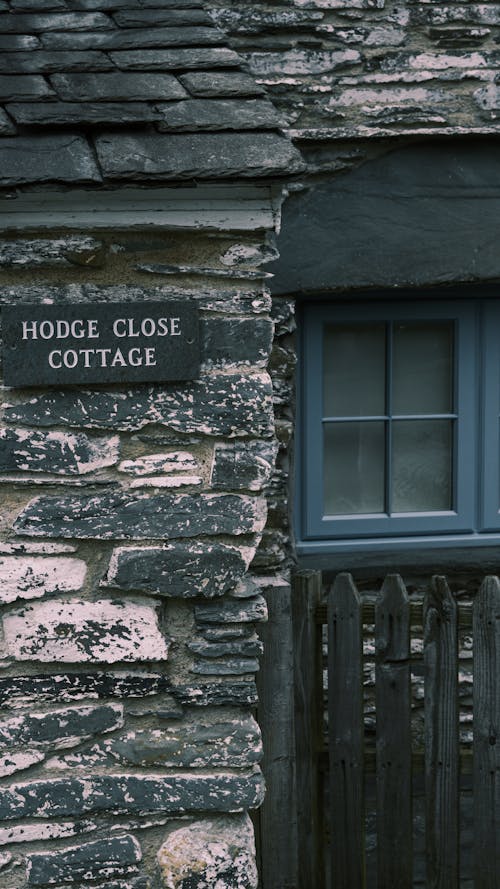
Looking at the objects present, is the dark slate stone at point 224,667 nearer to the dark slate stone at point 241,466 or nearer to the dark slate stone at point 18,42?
the dark slate stone at point 241,466

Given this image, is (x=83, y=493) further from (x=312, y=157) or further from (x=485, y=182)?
(x=485, y=182)

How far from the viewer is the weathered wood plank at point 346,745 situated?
3428mm

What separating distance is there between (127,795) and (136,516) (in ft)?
2.60

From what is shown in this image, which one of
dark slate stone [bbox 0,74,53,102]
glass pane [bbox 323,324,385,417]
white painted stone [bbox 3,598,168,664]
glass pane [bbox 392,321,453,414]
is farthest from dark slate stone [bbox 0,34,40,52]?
glass pane [bbox 392,321,453,414]

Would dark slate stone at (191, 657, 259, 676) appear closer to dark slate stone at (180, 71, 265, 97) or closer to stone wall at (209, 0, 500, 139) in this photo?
dark slate stone at (180, 71, 265, 97)

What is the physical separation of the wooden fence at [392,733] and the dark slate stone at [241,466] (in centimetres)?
66

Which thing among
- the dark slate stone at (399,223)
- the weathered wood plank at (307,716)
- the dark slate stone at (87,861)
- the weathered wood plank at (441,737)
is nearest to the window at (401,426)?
the dark slate stone at (399,223)

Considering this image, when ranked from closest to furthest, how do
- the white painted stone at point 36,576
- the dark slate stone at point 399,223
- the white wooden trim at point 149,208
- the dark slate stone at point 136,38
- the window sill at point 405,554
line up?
the white wooden trim at point 149,208
the white painted stone at point 36,576
the dark slate stone at point 136,38
the dark slate stone at point 399,223
the window sill at point 405,554

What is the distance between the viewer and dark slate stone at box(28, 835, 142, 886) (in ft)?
9.41

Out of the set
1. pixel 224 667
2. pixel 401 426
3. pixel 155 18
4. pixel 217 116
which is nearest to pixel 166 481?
pixel 224 667

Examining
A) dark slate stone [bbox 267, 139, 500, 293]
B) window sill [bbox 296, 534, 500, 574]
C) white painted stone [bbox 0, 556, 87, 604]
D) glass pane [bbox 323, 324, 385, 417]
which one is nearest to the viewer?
white painted stone [bbox 0, 556, 87, 604]

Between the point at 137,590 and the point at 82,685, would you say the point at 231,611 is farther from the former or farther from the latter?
the point at 82,685

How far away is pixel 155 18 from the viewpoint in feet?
9.93

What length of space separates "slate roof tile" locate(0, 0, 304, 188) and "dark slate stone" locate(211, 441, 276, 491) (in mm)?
744
